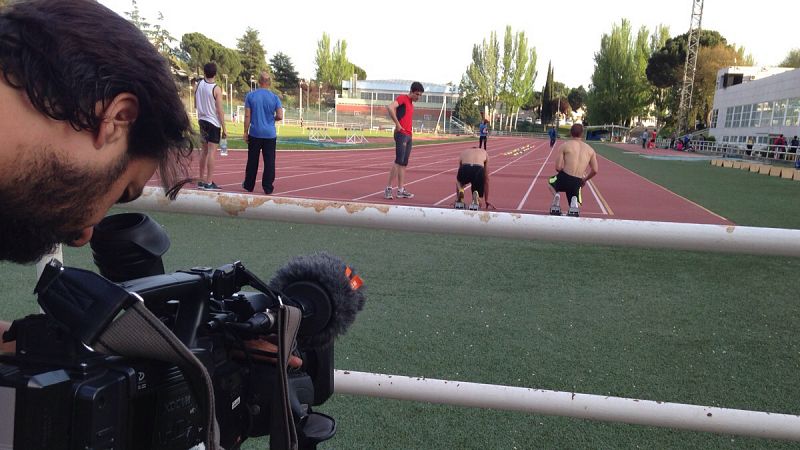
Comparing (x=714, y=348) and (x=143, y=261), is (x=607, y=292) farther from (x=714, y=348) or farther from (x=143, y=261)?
(x=143, y=261)

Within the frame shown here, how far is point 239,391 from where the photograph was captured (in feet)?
2.50

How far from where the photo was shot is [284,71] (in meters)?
77.3

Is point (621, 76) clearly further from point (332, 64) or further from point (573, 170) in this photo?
point (573, 170)

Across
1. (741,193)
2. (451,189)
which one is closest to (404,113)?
(451,189)

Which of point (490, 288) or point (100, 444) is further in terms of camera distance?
point (490, 288)

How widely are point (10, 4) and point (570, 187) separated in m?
8.36

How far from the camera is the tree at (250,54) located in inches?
2594

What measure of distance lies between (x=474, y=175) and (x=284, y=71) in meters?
73.5

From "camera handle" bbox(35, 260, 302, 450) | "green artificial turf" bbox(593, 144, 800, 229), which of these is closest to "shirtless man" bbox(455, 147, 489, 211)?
"green artificial turf" bbox(593, 144, 800, 229)

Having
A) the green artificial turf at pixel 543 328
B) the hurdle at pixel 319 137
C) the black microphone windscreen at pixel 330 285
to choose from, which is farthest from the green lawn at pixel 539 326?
the hurdle at pixel 319 137

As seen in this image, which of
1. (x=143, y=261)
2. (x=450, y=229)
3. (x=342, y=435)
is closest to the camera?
(x=143, y=261)

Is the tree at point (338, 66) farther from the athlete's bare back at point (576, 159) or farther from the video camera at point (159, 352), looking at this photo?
the video camera at point (159, 352)

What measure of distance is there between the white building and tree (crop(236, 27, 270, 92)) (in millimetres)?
47122

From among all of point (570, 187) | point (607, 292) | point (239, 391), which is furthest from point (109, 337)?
point (570, 187)
